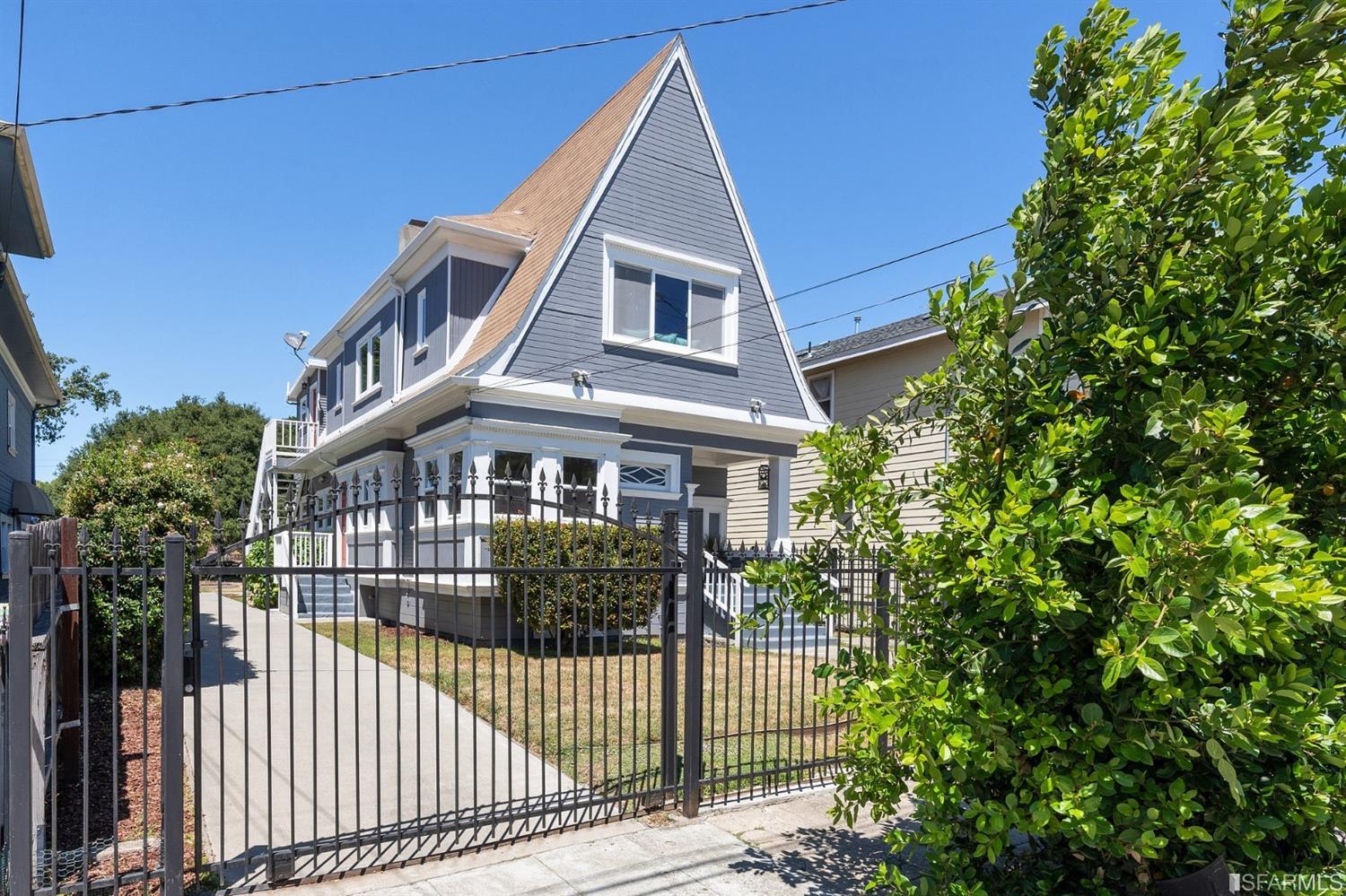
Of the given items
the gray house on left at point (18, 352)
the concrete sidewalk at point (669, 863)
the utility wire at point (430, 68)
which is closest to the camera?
the concrete sidewalk at point (669, 863)

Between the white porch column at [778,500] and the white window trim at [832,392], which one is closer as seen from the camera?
the white porch column at [778,500]

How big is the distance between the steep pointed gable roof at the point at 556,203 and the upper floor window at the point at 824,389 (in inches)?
319

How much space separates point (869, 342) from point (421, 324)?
404 inches

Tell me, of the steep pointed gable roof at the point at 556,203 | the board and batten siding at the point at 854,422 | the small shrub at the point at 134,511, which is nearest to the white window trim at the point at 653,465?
the board and batten siding at the point at 854,422

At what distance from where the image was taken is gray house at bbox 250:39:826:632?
40.7ft

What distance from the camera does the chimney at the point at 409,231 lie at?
59.1ft

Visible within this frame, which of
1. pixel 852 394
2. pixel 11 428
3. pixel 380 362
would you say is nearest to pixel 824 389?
pixel 852 394

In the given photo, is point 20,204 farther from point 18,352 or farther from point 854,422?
point 854,422

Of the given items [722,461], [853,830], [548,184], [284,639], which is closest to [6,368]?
[284,639]

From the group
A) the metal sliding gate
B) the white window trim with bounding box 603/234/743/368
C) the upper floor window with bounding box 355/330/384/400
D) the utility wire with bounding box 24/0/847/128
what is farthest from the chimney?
the utility wire with bounding box 24/0/847/128

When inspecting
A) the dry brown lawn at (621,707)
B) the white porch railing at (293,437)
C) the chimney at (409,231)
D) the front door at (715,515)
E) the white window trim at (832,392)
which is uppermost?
the chimney at (409,231)

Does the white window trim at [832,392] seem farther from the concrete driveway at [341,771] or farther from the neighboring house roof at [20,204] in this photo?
the neighboring house roof at [20,204]

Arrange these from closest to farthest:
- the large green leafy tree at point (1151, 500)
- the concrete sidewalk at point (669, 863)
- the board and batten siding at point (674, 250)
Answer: the large green leafy tree at point (1151, 500), the concrete sidewalk at point (669, 863), the board and batten siding at point (674, 250)

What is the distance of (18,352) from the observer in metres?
15.9
